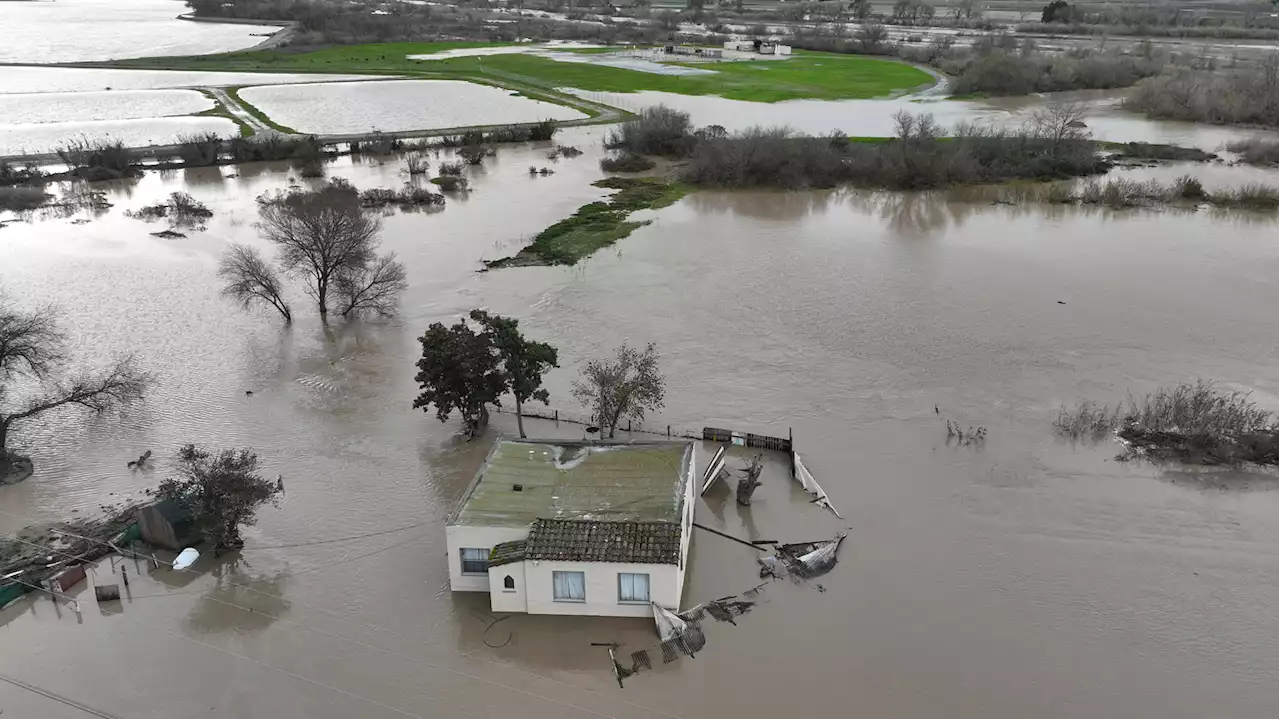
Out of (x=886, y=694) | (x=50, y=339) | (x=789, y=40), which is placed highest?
(x=789, y=40)

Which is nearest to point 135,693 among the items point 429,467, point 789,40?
point 429,467

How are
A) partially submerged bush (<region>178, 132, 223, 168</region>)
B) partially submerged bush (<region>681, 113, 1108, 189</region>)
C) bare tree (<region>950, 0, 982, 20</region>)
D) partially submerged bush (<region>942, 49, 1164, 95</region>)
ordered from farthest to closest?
bare tree (<region>950, 0, 982, 20</region>), partially submerged bush (<region>942, 49, 1164, 95</region>), partially submerged bush (<region>178, 132, 223, 168</region>), partially submerged bush (<region>681, 113, 1108, 189</region>)

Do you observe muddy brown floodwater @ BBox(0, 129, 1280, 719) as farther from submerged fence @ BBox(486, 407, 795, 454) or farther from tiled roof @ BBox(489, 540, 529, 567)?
tiled roof @ BBox(489, 540, 529, 567)

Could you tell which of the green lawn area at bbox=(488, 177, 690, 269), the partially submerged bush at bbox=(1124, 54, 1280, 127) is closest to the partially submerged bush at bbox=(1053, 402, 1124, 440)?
the green lawn area at bbox=(488, 177, 690, 269)

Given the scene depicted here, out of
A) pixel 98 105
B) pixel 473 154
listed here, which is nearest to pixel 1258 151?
pixel 473 154

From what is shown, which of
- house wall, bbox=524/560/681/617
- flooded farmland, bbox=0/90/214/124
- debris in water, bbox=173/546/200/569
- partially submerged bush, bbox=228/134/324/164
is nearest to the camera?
house wall, bbox=524/560/681/617

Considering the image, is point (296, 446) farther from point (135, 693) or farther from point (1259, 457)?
point (1259, 457)

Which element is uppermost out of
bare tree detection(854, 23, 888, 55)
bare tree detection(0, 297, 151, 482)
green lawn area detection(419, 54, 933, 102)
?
bare tree detection(854, 23, 888, 55)
